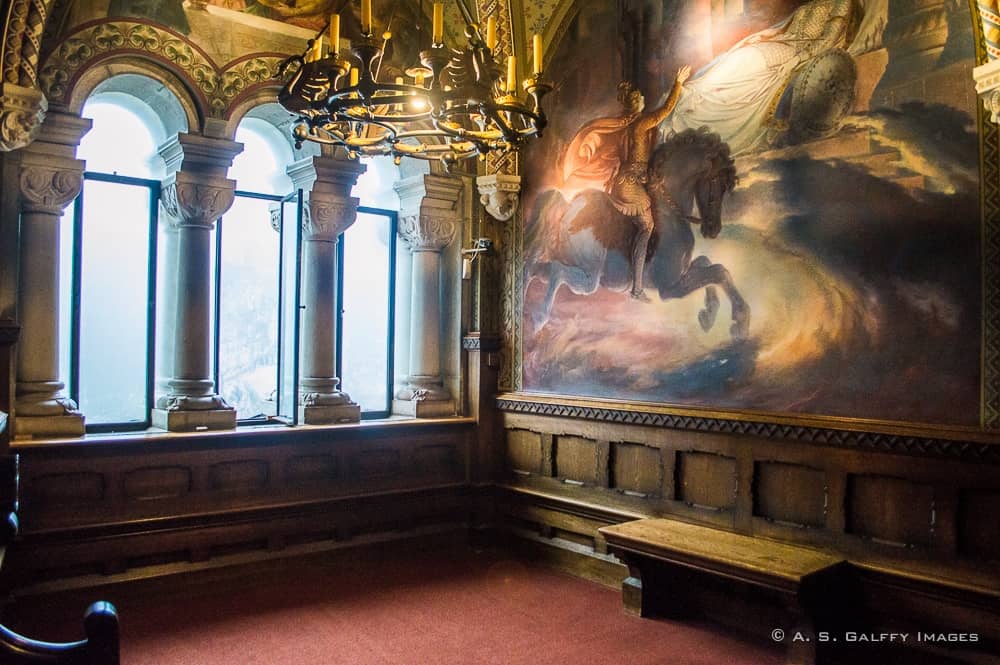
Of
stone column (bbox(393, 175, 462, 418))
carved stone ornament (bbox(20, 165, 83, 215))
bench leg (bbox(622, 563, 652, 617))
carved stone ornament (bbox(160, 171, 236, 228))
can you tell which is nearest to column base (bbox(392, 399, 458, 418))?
stone column (bbox(393, 175, 462, 418))

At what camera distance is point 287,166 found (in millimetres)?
6355

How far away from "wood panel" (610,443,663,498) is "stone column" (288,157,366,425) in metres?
2.05

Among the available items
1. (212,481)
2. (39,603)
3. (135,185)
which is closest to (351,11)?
(135,185)

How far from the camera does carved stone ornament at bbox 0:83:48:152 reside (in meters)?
4.54

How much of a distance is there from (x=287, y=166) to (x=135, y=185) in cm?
112

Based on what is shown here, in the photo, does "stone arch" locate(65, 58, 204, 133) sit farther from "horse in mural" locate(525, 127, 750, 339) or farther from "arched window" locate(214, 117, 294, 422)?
"horse in mural" locate(525, 127, 750, 339)

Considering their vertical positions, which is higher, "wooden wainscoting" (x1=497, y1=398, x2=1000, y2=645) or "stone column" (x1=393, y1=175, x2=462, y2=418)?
"stone column" (x1=393, y1=175, x2=462, y2=418)

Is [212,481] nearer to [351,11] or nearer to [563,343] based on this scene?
[563,343]

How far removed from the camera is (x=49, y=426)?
16.5 feet

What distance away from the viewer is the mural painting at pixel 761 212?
13.5ft

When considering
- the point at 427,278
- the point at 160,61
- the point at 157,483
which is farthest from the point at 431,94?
the point at 427,278

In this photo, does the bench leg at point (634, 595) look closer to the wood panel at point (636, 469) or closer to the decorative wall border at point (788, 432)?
the wood panel at point (636, 469)

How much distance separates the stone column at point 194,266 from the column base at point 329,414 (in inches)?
22.4

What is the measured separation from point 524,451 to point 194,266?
2.85 meters
